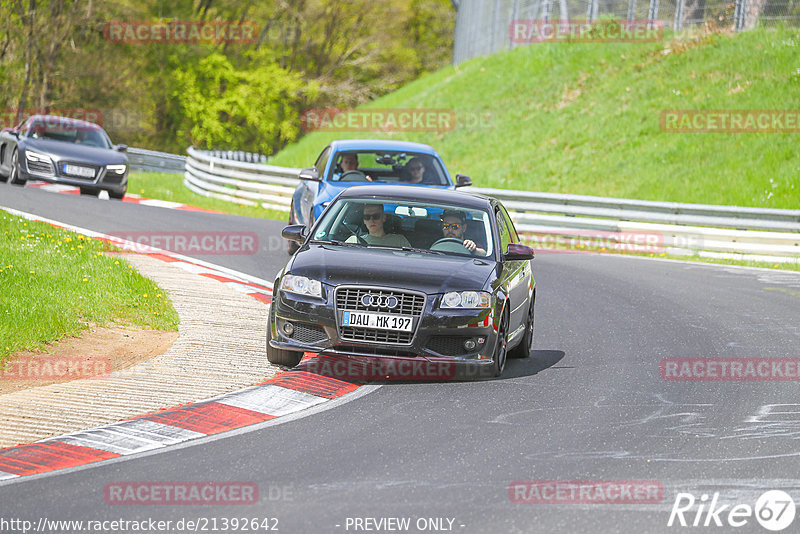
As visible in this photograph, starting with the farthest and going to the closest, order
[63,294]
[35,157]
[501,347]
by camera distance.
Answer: [35,157]
[63,294]
[501,347]

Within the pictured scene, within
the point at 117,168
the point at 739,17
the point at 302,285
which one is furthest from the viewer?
the point at 739,17

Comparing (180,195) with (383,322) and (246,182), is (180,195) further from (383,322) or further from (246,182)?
(383,322)

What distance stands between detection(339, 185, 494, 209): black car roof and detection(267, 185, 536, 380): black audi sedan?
0.02 meters

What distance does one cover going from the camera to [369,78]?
64.7 meters

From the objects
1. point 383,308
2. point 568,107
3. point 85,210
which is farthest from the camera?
point 568,107

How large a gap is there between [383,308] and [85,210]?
1337 centimetres

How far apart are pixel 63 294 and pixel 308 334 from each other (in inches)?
131

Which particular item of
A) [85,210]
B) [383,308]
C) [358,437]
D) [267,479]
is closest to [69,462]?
[267,479]

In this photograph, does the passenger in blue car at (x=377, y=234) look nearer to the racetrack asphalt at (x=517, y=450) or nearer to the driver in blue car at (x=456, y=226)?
the driver in blue car at (x=456, y=226)

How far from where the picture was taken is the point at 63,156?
2341 centimetres

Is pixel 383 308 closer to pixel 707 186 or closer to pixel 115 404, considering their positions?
pixel 115 404

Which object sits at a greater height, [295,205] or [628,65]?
[628,65]

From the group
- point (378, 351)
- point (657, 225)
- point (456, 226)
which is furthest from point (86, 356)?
point (657, 225)

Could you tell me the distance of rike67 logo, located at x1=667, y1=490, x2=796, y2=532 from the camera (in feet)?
18.6
